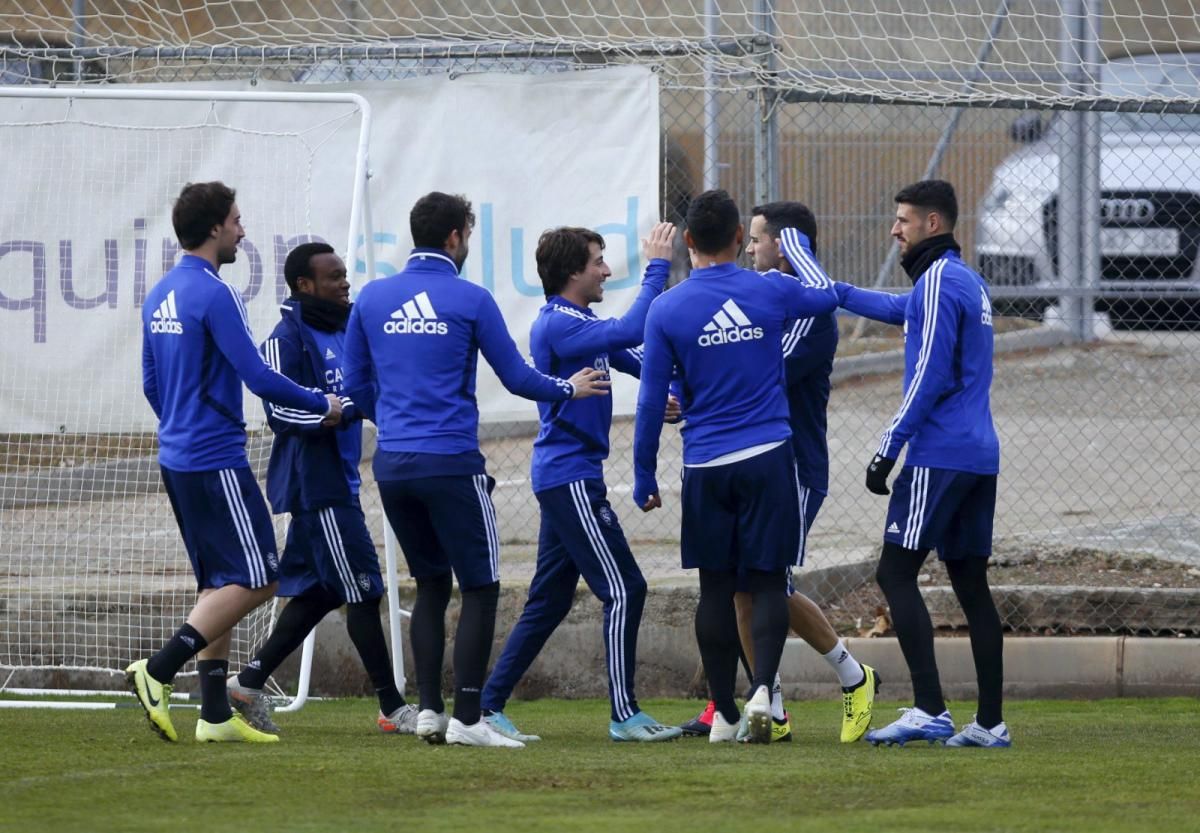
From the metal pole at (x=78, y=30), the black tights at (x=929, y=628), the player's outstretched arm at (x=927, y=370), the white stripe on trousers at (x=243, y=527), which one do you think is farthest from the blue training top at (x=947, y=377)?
the metal pole at (x=78, y=30)

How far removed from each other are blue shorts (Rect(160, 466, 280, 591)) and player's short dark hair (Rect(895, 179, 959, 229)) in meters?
2.66

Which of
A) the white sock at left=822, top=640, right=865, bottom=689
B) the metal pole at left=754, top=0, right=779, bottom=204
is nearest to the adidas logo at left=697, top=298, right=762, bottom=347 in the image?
the white sock at left=822, top=640, right=865, bottom=689

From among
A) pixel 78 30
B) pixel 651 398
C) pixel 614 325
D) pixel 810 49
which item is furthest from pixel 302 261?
pixel 810 49

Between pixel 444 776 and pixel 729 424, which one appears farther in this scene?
pixel 729 424

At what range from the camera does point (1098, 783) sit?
5.26 metres

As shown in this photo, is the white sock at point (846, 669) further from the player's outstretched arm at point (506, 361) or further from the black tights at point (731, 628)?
the player's outstretched arm at point (506, 361)

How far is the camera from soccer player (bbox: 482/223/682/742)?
21.7 feet

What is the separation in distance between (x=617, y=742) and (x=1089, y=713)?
7.76 ft

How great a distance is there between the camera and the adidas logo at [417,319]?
6.25 m

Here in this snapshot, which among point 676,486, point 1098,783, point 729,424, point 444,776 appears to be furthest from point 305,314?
point 676,486

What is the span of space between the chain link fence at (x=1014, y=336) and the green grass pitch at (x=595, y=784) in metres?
1.86

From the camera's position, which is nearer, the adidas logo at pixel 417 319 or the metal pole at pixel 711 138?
the adidas logo at pixel 417 319

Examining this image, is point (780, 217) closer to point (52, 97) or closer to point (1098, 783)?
point (1098, 783)

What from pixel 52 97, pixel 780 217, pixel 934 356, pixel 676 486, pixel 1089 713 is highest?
pixel 52 97
